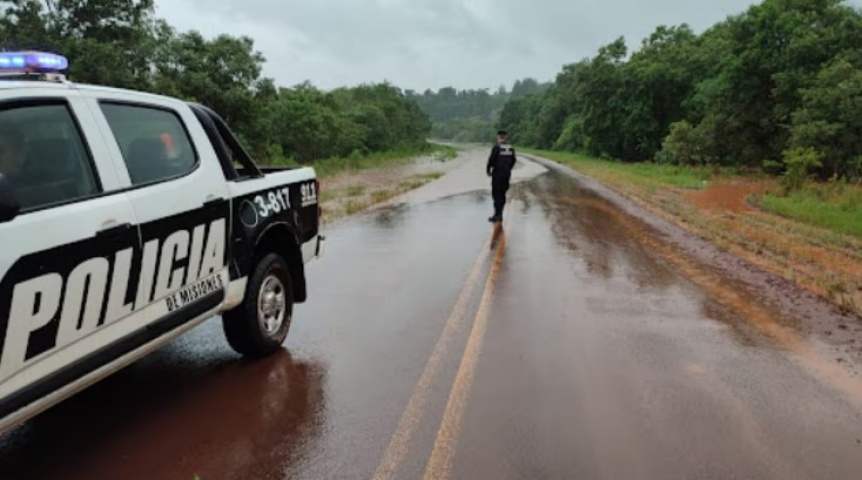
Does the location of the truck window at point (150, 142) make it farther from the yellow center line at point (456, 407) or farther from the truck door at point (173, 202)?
the yellow center line at point (456, 407)

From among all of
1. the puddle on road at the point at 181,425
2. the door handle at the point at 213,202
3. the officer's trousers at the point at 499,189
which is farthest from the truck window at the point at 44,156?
the officer's trousers at the point at 499,189

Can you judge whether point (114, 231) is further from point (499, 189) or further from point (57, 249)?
point (499, 189)

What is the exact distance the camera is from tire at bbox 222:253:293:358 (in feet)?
16.7

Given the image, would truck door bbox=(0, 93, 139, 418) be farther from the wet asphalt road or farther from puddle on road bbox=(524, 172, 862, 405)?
puddle on road bbox=(524, 172, 862, 405)

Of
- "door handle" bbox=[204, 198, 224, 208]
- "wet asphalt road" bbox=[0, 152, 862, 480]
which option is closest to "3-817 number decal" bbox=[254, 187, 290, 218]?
"door handle" bbox=[204, 198, 224, 208]

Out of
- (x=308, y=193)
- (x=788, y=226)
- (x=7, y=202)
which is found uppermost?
(x=7, y=202)

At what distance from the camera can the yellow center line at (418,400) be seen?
366 cm

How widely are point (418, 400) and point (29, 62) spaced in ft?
9.91

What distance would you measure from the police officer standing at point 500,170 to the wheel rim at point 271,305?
8.59 metres

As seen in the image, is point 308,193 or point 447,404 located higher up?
point 308,193

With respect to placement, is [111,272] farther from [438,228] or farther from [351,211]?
[351,211]

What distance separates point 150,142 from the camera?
422 centimetres

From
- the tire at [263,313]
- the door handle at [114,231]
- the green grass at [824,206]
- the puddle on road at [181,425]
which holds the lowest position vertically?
the green grass at [824,206]

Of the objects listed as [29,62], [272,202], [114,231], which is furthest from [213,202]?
[29,62]
